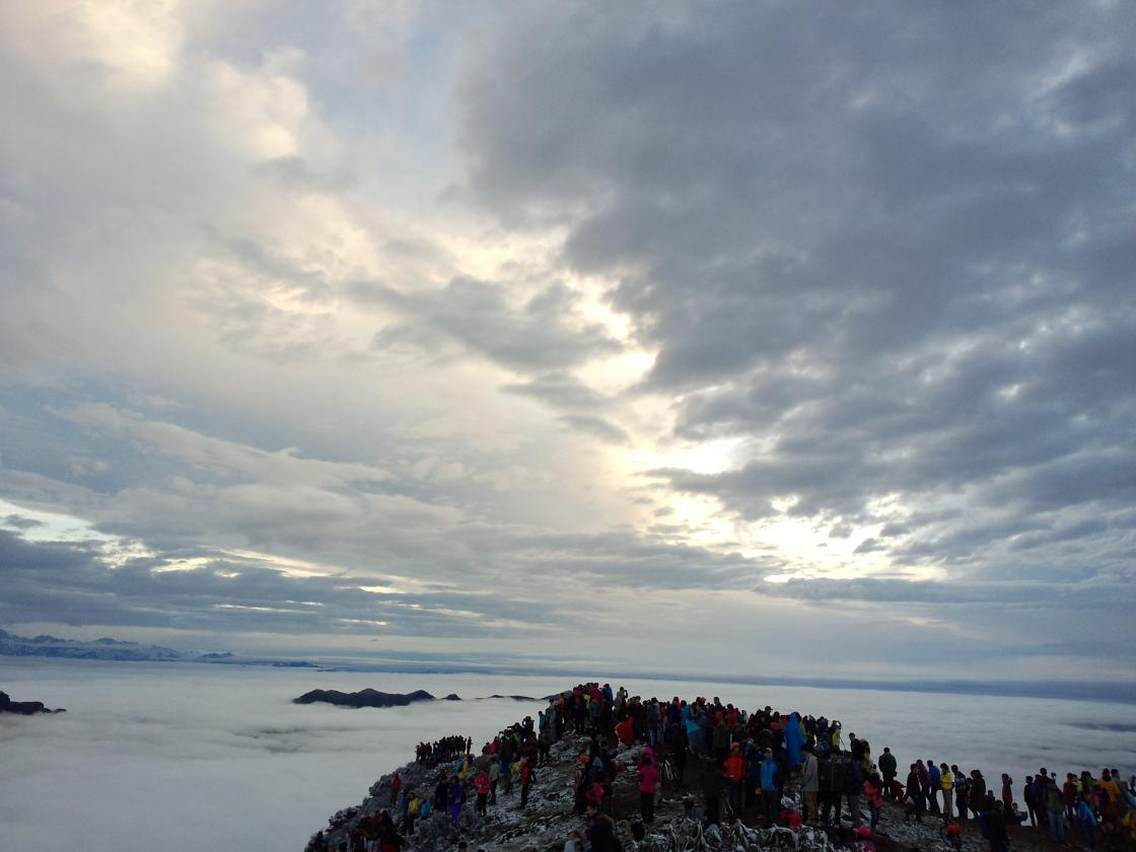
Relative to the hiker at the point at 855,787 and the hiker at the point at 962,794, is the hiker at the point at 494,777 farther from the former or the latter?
the hiker at the point at 962,794

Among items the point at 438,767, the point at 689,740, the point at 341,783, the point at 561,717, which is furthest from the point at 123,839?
the point at 689,740

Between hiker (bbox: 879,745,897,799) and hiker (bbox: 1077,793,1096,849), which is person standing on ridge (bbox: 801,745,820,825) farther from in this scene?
hiker (bbox: 1077,793,1096,849)

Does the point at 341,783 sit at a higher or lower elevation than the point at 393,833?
lower

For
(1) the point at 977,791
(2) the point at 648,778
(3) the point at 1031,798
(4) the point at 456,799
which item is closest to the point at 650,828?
(2) the point at 648,778

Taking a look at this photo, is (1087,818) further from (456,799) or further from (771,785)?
(456,799)

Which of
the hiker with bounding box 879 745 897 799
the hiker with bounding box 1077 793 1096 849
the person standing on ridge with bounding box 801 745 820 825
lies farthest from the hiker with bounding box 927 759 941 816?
the person standing on ridge with bounding box 801 745 820 825

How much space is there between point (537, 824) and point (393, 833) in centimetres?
549

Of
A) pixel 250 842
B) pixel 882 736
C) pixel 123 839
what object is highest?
pixel 882 736

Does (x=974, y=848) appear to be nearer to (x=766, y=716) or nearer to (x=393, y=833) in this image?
(x=766, y=716)

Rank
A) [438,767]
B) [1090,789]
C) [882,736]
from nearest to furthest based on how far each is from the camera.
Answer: [1090,789] → [438,767] → [882,736]

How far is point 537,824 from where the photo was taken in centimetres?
2555

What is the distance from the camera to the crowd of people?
20375 mm

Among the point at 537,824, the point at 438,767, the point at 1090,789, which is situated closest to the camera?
the point at 1090,789

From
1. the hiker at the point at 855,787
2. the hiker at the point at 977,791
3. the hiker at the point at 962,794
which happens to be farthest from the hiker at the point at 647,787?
the hiker at the point at 962,794
